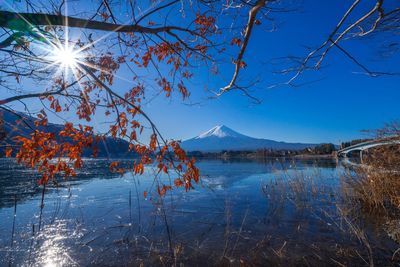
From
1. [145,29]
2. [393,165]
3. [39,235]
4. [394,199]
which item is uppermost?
[145,29]

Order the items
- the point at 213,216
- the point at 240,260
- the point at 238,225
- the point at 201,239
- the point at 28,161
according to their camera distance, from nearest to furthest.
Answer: the point at 28,161, the point at 240,260, the point at 201,239, the point at 238,225, the point at 213,216

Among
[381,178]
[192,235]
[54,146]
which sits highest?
[54,146]

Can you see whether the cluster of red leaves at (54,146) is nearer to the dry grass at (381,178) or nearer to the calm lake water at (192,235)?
the calm lake water at (192,235)

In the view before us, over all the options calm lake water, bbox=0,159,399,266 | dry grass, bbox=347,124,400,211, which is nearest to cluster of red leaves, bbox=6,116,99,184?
calm lake water, bbox=0,159,399,266

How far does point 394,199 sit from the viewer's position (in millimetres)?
7805

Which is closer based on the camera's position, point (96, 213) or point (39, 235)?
point (39, 235)

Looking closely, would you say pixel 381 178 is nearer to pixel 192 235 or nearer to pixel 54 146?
pixel 192 235

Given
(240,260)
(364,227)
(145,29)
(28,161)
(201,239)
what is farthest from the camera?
(364,227)

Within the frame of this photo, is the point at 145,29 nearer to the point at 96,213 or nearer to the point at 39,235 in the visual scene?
the point at 39,235

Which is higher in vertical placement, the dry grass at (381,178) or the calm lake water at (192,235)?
the dry grass at (381,178)

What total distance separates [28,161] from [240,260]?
442 cm

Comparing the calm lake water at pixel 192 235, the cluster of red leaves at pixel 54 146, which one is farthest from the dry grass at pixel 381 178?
the cluster of red leaves at pixel 54 146

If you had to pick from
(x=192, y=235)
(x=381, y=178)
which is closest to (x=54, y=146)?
(x=192, y=235)

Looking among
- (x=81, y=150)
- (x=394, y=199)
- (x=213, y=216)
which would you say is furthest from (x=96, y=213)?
(x=394, y=199)
